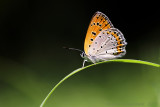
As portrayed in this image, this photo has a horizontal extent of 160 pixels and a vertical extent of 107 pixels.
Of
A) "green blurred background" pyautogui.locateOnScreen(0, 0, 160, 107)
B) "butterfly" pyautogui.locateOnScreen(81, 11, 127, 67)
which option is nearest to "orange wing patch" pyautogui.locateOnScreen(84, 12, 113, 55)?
"butterfly" pyautogui.locateOnScreen(81, 11, 127, 67)

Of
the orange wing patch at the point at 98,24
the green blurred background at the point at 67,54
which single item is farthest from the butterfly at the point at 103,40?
the green blurred background at the point at 67,54

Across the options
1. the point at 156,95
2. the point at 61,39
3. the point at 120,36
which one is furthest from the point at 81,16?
the point at 156,95

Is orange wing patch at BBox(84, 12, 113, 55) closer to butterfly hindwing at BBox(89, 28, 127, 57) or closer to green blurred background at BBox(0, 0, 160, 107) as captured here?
butterfly hindwing at BBox(89, 28, 127, 57)

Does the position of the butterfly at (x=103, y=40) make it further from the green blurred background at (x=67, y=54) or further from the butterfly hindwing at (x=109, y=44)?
the green blurred background at (x=67, y=54)

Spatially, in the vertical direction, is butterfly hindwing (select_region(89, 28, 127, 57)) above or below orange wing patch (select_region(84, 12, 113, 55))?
below

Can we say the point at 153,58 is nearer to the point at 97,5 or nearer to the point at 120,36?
the point at 120,36

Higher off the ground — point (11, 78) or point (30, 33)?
point (30, 33)
